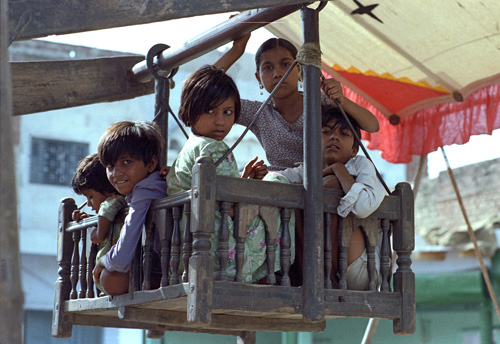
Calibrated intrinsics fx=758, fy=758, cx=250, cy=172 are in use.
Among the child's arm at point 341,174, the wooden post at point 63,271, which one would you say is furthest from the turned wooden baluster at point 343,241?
the wooden post at point 63,271

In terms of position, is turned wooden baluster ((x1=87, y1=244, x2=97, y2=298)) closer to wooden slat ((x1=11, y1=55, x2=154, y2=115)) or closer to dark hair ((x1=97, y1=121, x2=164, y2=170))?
dark hair ((x1=97, y1=121, x2=164, y2=170))

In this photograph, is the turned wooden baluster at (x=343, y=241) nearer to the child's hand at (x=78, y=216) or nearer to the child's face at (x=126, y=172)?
the child's face at (x=126, y=172)

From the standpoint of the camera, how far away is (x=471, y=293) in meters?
8.50

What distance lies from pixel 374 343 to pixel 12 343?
26.9 ft

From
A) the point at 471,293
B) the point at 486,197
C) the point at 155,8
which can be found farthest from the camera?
the point at 486,197

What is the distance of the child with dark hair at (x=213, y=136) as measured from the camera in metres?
2.59

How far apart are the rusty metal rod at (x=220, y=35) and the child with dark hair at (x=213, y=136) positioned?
0.33 metres

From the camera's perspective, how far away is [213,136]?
277 cm

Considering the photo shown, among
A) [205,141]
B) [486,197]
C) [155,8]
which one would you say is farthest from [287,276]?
[486,197]

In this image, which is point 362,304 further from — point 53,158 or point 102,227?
point 53,158

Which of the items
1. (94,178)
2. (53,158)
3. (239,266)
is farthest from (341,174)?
(53,158)

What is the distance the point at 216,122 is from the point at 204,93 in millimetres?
113

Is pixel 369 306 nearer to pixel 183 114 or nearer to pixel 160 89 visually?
pixel 183 114

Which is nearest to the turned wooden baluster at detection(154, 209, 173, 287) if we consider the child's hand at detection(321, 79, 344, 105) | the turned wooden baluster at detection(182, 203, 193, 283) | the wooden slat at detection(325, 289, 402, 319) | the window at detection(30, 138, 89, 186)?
the turned wooden baluster at detection(182, 203, 193, 283)
